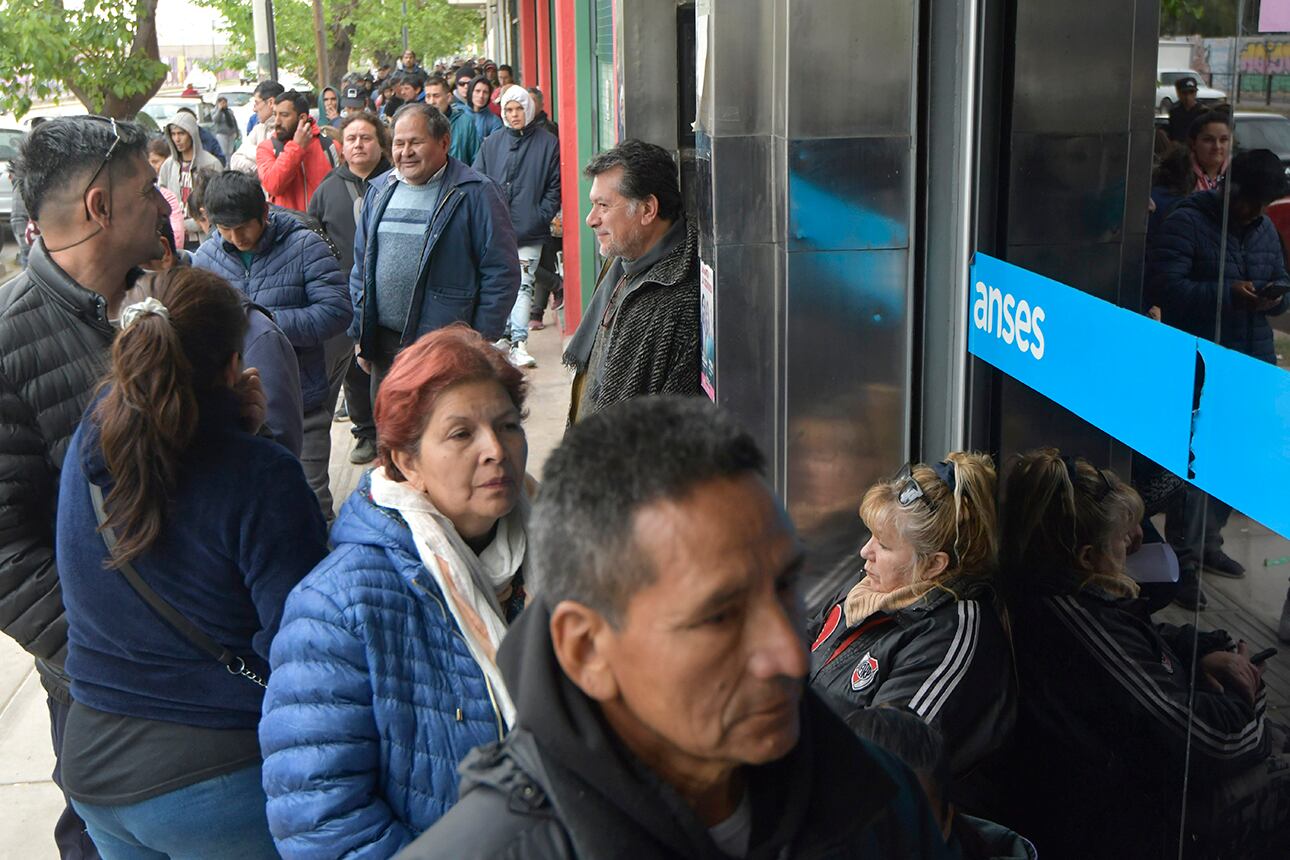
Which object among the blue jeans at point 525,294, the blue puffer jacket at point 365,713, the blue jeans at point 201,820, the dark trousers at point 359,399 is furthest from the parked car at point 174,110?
the blue puffer jacket at point 365,713

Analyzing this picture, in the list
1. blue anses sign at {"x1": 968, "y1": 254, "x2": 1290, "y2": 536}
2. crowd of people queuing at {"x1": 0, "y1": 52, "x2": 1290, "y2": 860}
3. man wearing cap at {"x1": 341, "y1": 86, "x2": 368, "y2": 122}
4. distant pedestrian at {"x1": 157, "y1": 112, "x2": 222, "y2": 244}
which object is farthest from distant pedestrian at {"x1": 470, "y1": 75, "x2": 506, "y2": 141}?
blue anses sign at {"x1": 968, "y1": 254, "x2": 1290, "y2": 536}

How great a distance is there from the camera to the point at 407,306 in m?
6.05

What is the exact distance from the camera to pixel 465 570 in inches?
93.9

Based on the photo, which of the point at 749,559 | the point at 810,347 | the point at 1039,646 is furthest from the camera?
the point at 810,347

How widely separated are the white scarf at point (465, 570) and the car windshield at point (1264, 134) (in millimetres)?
1506

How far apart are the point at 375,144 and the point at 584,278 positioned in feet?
9.25

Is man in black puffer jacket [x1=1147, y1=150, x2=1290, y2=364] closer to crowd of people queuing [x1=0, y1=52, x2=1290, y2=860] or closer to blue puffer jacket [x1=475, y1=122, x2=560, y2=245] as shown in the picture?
crowd of people queuing [x1=0, y1=52, x2=1290, y2=860]

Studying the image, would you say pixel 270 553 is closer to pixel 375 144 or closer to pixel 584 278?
pixel 375 144

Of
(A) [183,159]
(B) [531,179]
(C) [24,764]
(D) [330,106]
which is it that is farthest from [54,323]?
(D) [330,106]

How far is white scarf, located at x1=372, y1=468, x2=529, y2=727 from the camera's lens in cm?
230

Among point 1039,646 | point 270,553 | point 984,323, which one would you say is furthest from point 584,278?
point 270,553

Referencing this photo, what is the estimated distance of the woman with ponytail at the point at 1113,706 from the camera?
2.63 m

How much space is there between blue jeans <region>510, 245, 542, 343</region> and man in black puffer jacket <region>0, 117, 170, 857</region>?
644cm

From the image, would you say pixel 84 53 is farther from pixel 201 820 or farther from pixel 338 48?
pixel 338 48
